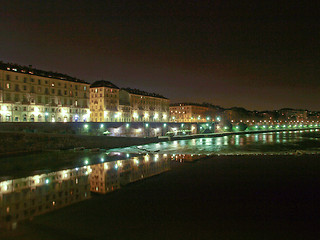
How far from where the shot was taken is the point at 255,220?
9844mm

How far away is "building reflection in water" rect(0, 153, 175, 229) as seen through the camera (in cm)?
1082

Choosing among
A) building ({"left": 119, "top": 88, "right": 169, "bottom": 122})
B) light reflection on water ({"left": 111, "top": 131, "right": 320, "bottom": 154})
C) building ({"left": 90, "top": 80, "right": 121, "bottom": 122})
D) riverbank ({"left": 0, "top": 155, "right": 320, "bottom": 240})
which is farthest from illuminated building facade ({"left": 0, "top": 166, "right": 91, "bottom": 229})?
building ({"left": 119, "top": 88, "right": 169, "bottom": 122})

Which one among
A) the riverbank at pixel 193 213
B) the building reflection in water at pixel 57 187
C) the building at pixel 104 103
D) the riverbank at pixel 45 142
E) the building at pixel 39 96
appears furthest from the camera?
the building at pixel 104 103

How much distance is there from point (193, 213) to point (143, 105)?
85.1m

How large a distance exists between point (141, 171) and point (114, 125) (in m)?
31.9

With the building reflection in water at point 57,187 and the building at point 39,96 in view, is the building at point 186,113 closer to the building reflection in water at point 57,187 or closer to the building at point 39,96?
the building at point 39,96

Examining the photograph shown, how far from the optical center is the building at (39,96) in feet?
163

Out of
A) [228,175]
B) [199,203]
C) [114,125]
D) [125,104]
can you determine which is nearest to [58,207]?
[199,203]

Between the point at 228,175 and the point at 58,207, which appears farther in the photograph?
the point at 228,175

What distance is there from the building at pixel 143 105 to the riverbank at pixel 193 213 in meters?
70.7

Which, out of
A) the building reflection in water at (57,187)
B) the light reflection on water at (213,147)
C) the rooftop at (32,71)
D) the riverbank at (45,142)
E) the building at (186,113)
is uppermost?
the rooftop at (32,71)

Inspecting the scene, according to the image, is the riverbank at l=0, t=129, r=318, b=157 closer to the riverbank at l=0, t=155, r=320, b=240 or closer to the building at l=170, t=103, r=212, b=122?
the riverbank at l=0, t=155, r=320, b=240

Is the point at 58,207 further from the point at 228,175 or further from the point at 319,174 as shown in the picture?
the point at 319,174

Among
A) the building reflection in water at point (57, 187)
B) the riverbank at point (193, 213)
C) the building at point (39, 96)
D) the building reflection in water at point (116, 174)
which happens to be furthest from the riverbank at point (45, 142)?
the building at point (39, 96)
